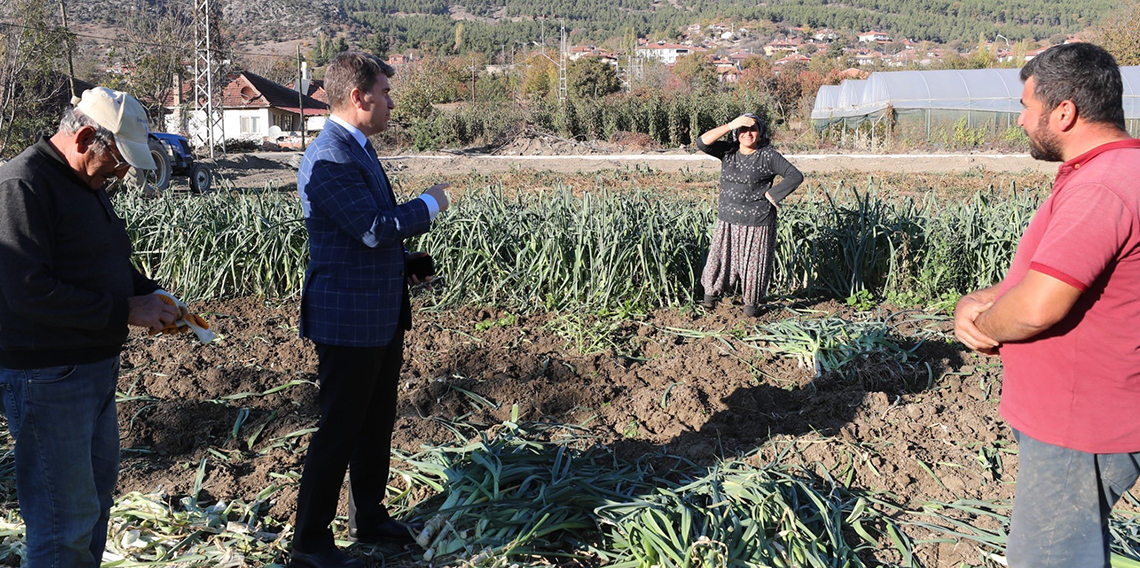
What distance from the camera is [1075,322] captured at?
5.87ft

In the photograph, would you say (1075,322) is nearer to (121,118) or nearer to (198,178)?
(121,118)

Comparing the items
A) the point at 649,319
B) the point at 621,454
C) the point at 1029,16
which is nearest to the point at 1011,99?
the point at 649,319

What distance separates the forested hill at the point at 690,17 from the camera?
131 m

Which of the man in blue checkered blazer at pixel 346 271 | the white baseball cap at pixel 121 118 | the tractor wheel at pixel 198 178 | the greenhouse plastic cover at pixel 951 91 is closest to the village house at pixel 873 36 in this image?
the greenhouse plastic cover at pixel 951 91

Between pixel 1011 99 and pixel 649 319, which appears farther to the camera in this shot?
pixel 1011 99

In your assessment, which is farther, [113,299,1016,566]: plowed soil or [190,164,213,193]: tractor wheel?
[190,164,213,193]: tractor wheel

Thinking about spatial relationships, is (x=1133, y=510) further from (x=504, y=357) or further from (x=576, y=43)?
(x=576, y=43)

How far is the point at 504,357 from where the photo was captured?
15.2 feet

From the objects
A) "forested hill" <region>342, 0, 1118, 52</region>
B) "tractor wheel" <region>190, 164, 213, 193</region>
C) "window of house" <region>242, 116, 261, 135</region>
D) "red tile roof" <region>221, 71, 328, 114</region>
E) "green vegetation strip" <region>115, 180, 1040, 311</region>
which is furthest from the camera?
"forested hill" <region>342, 0, 1118, 52</region>

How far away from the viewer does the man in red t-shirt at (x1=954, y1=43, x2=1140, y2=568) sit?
1.68 metres

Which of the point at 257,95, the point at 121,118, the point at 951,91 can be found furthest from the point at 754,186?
the point at 257,95

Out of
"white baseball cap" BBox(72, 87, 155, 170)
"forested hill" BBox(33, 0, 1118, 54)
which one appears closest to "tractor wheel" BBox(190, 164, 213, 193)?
"white baseball cap" BBox(72, 87, 155, 170)

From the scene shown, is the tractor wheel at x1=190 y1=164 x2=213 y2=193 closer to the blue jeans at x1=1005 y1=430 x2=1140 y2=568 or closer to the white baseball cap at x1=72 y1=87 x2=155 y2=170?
the white baseball cap at x1=72 y1=87 x2=155 y2=170

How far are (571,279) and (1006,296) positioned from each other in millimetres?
3980
